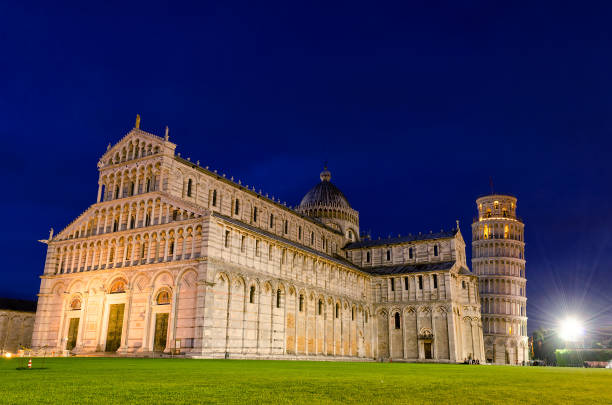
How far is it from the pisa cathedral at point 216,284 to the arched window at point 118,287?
0.37 ft

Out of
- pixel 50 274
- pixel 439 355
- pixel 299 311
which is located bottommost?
Result: pixel 439 355

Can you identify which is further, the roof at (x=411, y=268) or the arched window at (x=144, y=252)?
the roof at (x=411, y=268)

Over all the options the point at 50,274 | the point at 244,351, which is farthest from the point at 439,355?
the point at 50,274

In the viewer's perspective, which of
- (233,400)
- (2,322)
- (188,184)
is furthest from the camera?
(2,322)

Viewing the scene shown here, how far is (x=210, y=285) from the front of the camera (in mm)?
42250

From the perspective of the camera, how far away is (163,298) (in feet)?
148

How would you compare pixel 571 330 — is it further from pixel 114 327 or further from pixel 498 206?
pixel 114 327

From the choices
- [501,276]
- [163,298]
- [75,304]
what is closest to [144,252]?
[163,298]

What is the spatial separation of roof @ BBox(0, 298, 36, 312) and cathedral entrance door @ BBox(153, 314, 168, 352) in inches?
1167

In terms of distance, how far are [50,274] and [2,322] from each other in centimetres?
1360

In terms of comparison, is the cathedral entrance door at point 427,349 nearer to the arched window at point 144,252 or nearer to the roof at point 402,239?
the roof at point 402,239

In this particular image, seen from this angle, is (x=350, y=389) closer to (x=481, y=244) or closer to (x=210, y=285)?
(x=210, y=285)

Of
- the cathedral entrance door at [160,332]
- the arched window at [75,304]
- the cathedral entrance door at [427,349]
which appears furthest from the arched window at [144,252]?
the cathedral entrance door at [427,349]

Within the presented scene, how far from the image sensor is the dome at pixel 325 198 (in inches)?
3260
